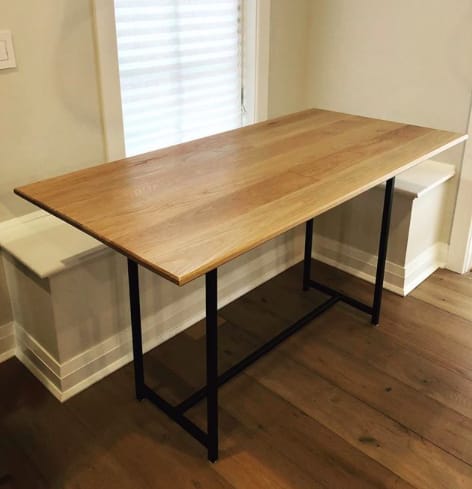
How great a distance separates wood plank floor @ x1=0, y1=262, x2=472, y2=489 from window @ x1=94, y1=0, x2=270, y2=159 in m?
0.93

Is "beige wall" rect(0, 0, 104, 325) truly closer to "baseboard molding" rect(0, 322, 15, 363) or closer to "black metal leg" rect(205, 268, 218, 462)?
"baseboard molding" rect(0, 322, 15, 363)

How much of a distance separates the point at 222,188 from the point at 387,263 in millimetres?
1425

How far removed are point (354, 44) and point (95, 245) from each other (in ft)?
5.93

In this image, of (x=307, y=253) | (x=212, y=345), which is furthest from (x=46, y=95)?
(x=307, y=253)

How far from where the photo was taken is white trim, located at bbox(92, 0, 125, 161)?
220cm

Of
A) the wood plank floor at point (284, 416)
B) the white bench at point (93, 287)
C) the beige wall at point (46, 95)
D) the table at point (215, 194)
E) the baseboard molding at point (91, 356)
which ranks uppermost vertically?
the beige wall at point (46, 95)

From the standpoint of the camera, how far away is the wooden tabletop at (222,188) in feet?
4.92

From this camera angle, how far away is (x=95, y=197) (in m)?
1.76

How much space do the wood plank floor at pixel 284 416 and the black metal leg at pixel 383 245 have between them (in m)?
0.09

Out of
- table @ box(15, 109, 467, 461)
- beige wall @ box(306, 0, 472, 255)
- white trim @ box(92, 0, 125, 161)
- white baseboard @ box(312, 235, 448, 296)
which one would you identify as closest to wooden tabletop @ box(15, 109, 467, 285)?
table @ box(15, 109, 467, 461)

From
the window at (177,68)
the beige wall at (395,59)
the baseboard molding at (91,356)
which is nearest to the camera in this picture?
the baseboard molding at (91,356)

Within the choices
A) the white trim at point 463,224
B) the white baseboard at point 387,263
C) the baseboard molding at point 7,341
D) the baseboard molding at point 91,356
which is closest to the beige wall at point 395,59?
the white trim at point 463,224

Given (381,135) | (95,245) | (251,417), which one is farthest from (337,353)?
(95,245)

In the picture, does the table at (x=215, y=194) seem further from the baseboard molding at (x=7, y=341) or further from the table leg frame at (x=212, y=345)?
the baseboard molding at (x=7, y=341)
